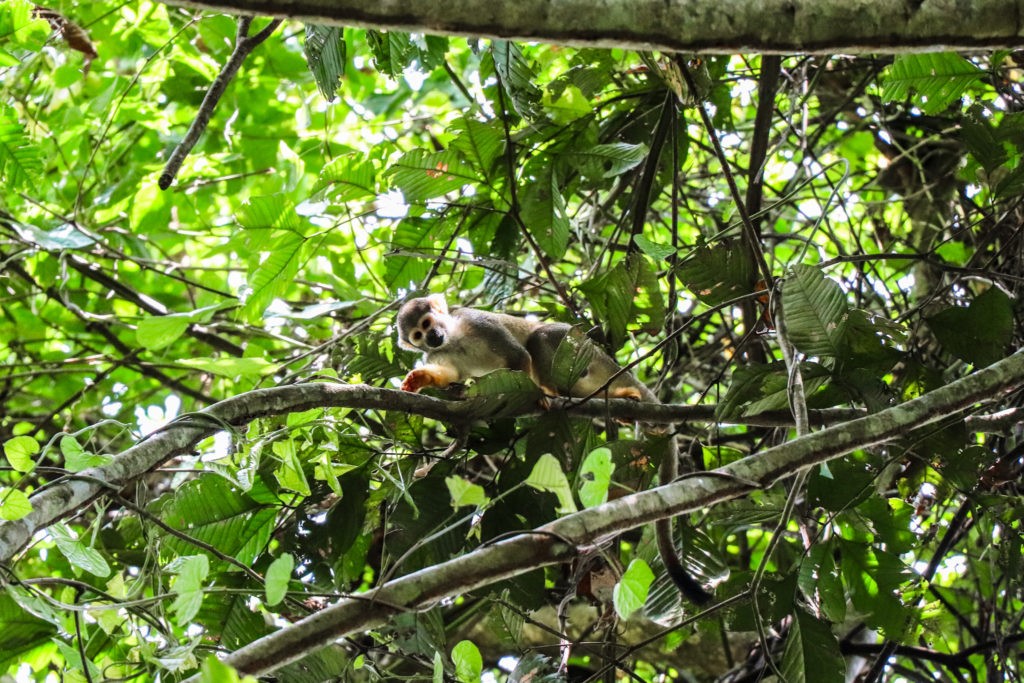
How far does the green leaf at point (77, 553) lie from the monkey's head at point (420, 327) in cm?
210

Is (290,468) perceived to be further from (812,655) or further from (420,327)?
(420,327)

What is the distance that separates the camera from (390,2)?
156 centimetres

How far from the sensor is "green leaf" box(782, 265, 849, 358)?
8.06ft

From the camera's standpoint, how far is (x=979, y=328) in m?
2.63

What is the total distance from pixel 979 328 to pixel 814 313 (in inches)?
21.3

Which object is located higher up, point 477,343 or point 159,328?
point 159,328

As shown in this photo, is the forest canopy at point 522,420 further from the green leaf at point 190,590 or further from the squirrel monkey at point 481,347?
the squirrel monkey at point 481,347

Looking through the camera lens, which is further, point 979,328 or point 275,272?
point 275,272

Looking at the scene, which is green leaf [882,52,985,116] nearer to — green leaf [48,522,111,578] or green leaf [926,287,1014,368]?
green leaf [926,287,1014,368]

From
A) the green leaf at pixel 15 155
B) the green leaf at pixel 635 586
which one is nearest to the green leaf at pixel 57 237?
the green leaf at pixel 15 155

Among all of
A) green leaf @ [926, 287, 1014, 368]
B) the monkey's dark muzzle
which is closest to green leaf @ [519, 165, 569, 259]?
the monkey's dark muzzle

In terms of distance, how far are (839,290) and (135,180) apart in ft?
10.5

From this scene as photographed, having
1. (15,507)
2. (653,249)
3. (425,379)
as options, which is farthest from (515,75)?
(15,507)

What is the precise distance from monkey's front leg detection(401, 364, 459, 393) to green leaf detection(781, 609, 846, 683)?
1560 millimetres
